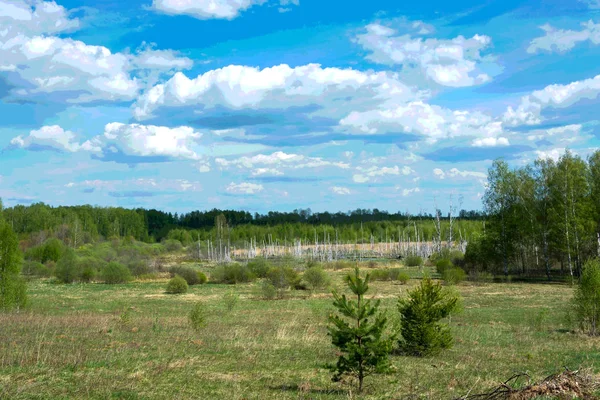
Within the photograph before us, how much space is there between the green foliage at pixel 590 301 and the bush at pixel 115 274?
50915 millimetres

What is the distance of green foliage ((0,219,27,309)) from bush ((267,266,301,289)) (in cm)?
2401

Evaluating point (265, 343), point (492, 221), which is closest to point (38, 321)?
point (265, 343)

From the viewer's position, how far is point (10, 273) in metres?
26.5

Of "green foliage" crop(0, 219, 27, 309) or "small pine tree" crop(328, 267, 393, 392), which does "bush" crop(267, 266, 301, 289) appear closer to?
"green foliage" crop(0, 219, 27, 309)

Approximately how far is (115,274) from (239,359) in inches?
1997

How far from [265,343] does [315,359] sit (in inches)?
126

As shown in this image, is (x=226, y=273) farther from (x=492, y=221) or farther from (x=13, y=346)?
(x=13, y=346)

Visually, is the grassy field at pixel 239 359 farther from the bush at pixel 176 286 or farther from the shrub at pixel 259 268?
the shrub at pixel 259 268

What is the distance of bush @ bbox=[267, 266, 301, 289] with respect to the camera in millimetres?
48000

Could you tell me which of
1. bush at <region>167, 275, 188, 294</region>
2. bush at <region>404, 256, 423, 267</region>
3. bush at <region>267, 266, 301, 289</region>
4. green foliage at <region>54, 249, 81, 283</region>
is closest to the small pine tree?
bush at <region>267, 266, 301, 289</region>

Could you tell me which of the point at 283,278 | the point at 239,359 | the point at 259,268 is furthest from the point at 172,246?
the point at 239,359

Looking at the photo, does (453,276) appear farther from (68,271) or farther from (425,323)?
(68,271)

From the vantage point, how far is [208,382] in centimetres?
1115

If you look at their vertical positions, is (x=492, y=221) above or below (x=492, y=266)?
above
